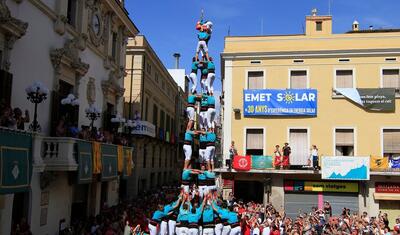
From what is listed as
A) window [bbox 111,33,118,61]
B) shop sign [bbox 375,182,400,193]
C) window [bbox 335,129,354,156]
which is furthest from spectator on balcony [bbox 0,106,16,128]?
shop sign [bbox 375,182,400,193]

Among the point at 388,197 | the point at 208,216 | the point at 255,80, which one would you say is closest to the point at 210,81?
the point at 208,216

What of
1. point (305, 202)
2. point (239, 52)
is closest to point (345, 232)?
point (305, 202)

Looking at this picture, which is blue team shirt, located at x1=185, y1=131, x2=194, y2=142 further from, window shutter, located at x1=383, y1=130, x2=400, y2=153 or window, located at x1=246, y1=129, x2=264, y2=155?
window shutter, located at x1=383, y1=130, x2=400, y2=153

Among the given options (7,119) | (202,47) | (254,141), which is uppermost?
(202,47)

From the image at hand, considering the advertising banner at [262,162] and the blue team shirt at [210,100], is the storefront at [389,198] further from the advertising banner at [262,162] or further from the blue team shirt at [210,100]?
the blue team shirt at [210,100]

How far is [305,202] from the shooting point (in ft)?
81.3

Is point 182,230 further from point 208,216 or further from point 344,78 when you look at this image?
point 344,78

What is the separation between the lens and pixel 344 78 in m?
25.4

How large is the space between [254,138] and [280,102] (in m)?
2.58

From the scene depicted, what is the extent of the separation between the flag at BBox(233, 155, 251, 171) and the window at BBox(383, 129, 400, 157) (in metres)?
7.57

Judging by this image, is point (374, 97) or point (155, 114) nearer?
point (374, 97)

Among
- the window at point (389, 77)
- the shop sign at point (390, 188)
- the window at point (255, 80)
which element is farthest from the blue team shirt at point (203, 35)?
the shop sign at point (390, 188)

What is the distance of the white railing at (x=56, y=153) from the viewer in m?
15.3

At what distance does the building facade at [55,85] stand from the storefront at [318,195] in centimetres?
1003
